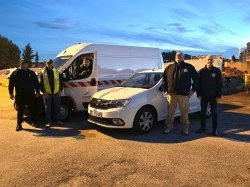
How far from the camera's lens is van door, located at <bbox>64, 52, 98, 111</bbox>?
11.2 m

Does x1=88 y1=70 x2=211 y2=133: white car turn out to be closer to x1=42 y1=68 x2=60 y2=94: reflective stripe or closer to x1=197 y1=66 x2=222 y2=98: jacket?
x1=197 y1=66 x2=222 y2=98: jacket

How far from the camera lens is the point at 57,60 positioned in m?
11.9

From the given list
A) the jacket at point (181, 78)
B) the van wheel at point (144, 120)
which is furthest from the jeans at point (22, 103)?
the jacket at point (181, 78)

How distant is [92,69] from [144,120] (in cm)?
321

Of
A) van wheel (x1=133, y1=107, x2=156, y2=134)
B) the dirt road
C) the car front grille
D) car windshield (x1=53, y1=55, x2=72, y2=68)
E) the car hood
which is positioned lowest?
the dirt road

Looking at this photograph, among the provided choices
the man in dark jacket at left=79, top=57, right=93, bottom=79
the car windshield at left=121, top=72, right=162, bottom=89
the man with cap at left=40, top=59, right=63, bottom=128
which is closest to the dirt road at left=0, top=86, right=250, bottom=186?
the man with cap at left=40, top=59, right=63, bottom=128

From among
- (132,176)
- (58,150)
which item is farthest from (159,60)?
(132,176)

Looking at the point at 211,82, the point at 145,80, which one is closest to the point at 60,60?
the point at 145,80

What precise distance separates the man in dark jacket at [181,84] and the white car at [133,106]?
43cm

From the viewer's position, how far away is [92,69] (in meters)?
11.6

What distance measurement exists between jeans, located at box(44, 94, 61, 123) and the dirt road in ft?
1.58

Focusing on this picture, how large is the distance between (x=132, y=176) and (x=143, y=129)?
309 cm

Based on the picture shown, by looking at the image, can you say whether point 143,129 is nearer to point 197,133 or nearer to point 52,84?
point 197,133

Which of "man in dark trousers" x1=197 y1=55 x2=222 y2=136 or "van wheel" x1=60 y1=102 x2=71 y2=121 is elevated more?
"man in dark trousers" x1=197 y1=55 x2=222 y2=136
